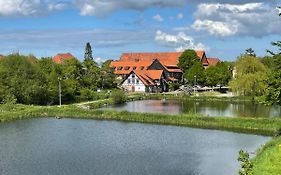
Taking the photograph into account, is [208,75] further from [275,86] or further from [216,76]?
[275,86]

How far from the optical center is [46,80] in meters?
54.4

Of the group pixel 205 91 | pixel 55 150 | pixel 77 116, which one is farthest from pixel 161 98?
pixel 55 150

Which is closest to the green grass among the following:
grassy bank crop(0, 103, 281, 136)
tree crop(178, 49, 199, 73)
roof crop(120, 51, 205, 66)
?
grassy bank crop(0, 103, 281, 136)

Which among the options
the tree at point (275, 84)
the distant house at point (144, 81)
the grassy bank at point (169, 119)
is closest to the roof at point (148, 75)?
the distant house at point (144, 81)

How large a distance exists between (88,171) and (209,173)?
5.89m

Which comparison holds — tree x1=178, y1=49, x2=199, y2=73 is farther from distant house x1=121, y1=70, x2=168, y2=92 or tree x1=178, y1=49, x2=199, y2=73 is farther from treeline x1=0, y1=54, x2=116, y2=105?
treeline x1=0, y1=54, x2=116, y2=105

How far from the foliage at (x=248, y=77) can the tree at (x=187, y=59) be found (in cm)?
2115

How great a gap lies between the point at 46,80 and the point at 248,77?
25.7 m

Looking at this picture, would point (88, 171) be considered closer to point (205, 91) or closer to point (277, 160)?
point (277, 160)

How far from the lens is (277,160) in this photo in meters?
16.7

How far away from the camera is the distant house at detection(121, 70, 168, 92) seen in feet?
230

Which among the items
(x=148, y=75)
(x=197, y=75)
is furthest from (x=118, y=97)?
(x=197, y=75)

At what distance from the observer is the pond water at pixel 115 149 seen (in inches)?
849

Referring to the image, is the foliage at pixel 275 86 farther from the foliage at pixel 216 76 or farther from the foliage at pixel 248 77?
the foliage at pixel 216 76
